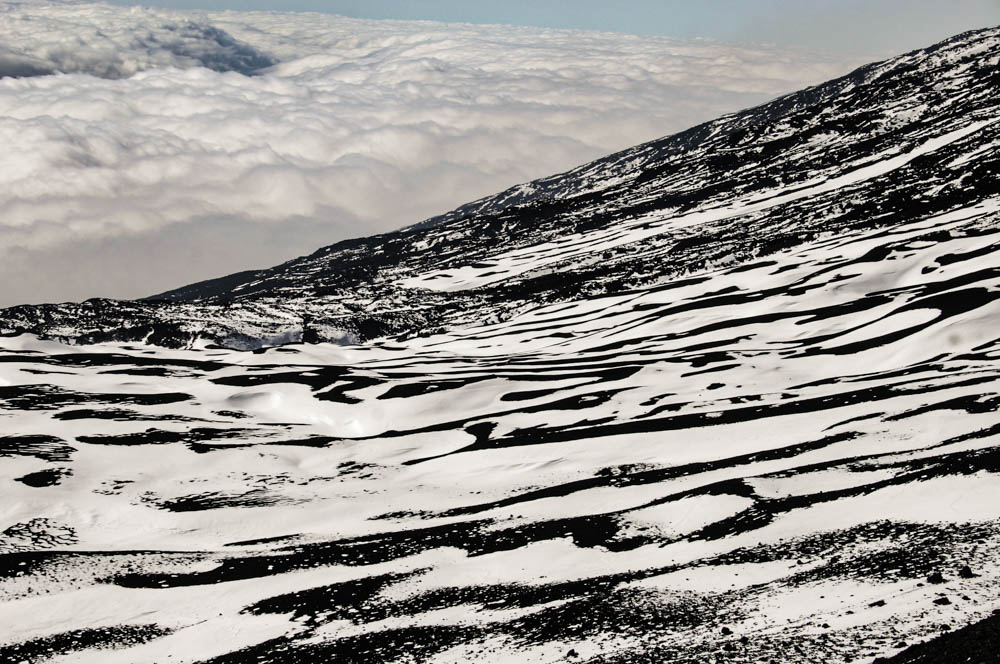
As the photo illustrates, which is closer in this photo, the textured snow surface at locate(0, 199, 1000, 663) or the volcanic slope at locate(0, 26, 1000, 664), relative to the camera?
the volcanic slope at locate(0, 26, 1000, 664)

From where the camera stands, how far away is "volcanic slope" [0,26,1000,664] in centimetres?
2472

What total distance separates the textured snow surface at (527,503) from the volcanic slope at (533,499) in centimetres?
17

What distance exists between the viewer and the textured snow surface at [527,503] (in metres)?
25.0

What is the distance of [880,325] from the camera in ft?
270

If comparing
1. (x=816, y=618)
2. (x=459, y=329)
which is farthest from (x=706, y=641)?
(x=459, y=329)

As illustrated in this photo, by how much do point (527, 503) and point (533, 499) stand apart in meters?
0.74

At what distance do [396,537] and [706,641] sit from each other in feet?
61.9

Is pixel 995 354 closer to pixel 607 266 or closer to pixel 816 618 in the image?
pixel 816 618

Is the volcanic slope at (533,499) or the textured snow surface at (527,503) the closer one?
the volcanic slope at (533,499)

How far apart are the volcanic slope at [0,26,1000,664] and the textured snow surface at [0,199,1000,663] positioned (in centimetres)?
17

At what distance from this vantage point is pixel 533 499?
1641 inches

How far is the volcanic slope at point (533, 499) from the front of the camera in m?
24.7

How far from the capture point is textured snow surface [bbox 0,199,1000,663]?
2497 cm

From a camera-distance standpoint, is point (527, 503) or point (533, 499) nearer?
point (527, 503)
